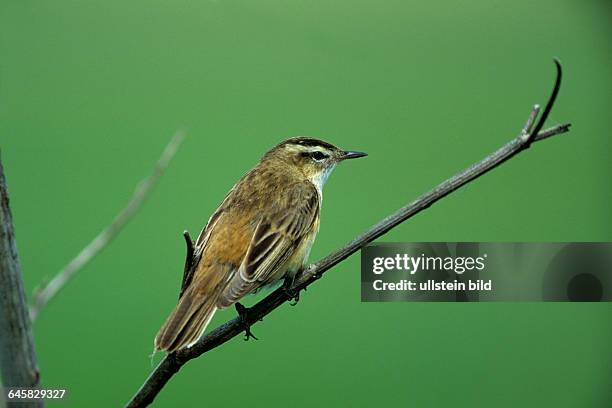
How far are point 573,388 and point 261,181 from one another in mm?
2718

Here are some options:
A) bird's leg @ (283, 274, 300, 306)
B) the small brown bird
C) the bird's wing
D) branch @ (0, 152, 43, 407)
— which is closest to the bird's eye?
the small brown bird

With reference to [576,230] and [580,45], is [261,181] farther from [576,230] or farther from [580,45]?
[580,45]

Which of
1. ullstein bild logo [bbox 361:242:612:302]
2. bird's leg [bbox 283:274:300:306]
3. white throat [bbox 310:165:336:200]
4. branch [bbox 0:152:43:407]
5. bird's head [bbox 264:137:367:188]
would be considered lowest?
branch [bbox 0:152:43:407]

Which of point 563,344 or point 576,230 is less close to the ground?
point 576,230

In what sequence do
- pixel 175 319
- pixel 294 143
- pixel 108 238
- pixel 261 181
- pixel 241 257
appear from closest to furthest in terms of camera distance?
pixel 108 238 < pixel 175 319 < pixel 241 257 < pixel 261 181 < pixel 294 143

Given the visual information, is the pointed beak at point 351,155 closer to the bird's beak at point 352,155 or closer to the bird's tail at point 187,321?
the bird's beak at point 352,155

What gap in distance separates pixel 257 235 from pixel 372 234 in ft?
4.42

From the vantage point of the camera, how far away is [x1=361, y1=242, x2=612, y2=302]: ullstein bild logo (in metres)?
4.59

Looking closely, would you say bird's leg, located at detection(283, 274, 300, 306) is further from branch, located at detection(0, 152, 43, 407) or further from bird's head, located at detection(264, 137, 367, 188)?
branch, located at detection(0, 152, 43, 407)

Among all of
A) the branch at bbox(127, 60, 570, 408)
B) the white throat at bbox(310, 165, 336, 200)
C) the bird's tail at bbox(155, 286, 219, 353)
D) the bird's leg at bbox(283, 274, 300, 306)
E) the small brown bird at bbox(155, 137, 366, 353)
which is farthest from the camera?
the white throat at bbox(310, 165, 336, 200)

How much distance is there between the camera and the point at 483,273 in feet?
15.1

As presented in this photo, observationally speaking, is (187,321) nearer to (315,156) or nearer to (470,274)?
(315,156)

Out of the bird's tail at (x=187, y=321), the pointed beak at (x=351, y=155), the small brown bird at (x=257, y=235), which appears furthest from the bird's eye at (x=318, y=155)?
the bird's tail at (x=187, y=321)

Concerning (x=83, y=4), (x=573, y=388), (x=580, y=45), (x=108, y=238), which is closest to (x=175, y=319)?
(x=108, y=238)
